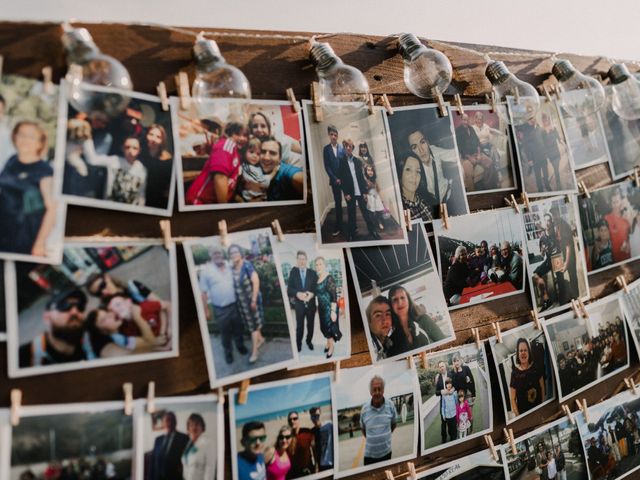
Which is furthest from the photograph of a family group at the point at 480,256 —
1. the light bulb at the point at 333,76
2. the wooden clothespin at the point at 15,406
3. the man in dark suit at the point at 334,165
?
the wooden clothespin at the point at 15,406

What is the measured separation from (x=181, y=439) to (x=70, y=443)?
174mm

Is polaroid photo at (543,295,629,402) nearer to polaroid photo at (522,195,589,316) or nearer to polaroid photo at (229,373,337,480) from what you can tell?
polaroid photo at (522,195,589,316)

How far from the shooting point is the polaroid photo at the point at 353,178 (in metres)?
1.09

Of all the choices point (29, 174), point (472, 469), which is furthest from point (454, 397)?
point (29, 174)

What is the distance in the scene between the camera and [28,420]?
0.82 metres

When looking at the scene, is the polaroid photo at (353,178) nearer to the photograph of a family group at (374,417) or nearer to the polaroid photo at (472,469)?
the photograph of a family group at (374,417)

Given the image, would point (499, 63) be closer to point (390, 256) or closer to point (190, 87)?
point (390, 256)

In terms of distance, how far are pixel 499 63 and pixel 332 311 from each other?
2.43 feet

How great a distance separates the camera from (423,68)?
1.17 meters

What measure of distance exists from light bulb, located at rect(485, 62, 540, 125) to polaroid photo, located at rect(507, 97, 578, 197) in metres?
0.05

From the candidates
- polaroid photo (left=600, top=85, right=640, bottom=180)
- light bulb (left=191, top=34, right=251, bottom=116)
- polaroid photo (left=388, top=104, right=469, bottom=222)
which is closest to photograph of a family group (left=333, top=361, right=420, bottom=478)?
polaroid photo (left=388, top=104, right=469, bottom=222)

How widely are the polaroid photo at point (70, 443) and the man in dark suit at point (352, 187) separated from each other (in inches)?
21.5

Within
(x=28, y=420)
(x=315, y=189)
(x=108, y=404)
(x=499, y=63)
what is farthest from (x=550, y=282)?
(x=28, y=420)

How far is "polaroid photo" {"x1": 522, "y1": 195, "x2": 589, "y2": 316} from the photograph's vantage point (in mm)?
1353
